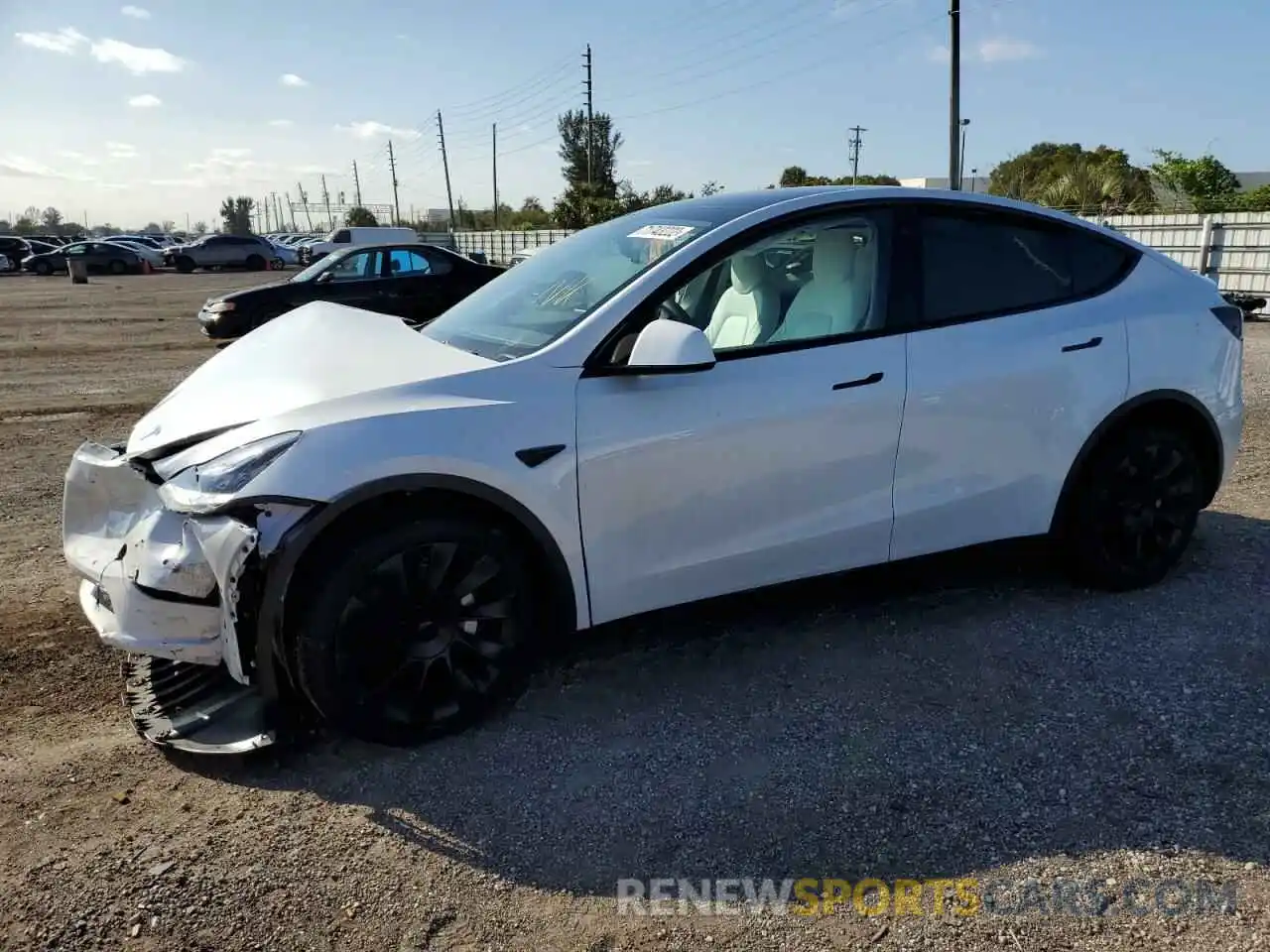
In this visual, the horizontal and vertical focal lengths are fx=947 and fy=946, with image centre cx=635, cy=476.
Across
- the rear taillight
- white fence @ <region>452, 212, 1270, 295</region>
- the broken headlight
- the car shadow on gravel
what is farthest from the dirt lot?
white fence @ <region>452, 212, 1270, 295</region>

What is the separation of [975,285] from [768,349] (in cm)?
100

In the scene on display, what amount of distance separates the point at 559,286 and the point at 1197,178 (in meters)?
32.6

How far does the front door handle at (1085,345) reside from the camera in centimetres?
377

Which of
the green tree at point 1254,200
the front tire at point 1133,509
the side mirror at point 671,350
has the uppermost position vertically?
the green tree at point 1254,200

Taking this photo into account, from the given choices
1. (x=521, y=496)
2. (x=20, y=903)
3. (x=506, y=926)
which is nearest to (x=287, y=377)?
(x=521, y=496)

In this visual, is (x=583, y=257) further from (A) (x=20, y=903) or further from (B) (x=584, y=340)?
(A) (x=20, y=903)

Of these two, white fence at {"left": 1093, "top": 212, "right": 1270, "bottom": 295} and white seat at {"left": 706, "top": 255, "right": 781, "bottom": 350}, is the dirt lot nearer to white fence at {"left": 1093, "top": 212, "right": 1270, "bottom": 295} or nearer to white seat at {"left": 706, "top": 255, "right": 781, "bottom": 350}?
white seat at {"left": 706, "top": 255, "right": 781, "bottom": 350}

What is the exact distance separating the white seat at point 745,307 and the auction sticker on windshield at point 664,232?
214 millimetres

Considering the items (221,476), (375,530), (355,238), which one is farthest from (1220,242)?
(355,238)

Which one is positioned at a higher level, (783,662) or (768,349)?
(768,349)

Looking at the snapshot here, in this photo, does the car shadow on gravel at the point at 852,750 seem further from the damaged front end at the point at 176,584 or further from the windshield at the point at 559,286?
the windshield at the point at 559,286

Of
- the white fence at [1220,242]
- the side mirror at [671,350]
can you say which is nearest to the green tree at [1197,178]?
the white fence at [1220,242]

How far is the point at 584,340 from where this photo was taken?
309cm

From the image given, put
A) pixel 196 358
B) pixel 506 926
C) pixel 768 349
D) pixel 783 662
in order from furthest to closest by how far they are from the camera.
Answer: pixel 196 358, pixel 783 662, pixel 768 349, pixel 506 926
